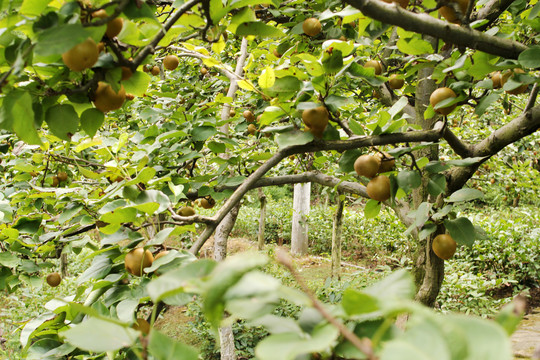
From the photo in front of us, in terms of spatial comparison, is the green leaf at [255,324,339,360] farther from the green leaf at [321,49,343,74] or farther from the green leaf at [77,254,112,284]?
the green leaf at [321,49,343,74]

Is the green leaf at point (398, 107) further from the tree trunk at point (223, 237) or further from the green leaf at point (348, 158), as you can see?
the tree trunk at point (223, 237)

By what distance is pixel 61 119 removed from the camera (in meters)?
0.74

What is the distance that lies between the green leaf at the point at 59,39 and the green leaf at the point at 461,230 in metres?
1.04

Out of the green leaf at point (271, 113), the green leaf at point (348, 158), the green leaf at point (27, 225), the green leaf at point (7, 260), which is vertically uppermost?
the green leaf at point (271, 113)

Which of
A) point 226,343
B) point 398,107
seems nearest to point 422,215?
point 398,107

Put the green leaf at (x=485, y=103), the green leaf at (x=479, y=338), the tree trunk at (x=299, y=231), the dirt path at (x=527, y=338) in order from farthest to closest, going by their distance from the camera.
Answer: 1. the tree trunk at (x=299, y=231)
2. the dirt path at (x=527, y=338)
3. the green leaf at (x=485, y=103)
4. the green leaf at (x=479, y=338)

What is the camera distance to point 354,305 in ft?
1.09

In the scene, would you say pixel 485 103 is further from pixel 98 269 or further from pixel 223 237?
pixel 223 237

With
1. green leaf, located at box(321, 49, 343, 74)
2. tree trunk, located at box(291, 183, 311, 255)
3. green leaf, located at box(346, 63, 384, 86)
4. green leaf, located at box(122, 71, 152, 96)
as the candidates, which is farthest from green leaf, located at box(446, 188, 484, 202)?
tree trunk, located at box(291, 183, 311, 255)

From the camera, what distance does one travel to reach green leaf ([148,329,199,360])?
0.36 meters

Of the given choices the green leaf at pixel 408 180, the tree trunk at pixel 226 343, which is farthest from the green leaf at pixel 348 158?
the tree trunk at pixel 226 343

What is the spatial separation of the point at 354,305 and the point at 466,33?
81 cm

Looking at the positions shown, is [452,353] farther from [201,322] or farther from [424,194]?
[201,322]

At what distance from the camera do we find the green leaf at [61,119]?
2.41 feet
